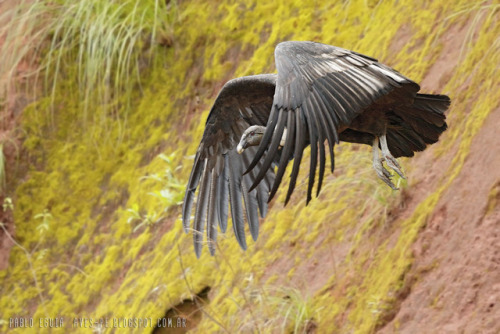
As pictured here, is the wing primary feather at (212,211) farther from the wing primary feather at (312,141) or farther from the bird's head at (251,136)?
the wing primary feather at (312,141)

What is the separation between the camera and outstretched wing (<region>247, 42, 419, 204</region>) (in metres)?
3.49

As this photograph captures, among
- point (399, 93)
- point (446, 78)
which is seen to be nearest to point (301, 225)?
point (446, 78)

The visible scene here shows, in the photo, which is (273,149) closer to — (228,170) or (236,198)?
(236,198)

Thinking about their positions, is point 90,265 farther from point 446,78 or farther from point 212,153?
point 446,78

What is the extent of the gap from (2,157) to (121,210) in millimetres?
1385

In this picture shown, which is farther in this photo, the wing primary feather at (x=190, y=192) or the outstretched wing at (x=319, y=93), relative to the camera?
the wing primary feather at (x=190, y=192)

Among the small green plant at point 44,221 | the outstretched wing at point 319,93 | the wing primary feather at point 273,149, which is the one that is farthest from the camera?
the small green plant at point 44,221

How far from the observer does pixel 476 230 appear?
453 cm

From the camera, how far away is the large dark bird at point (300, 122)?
351cm

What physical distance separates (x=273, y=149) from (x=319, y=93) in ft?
1.32

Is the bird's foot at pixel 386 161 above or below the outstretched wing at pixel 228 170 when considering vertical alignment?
above

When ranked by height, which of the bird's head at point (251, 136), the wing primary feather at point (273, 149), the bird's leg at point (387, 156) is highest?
the wing primary feather at point (273, 149)

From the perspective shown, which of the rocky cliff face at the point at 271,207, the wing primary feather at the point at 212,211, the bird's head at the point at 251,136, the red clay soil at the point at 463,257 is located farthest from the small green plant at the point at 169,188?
the red clay soil at the point at 463,257

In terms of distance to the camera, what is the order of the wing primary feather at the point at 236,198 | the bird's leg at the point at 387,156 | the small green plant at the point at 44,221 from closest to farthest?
the bird's leg at the point at 387,156 < the wing primary feather at the point at 236,198 < the small green plant at the point at 44,221
